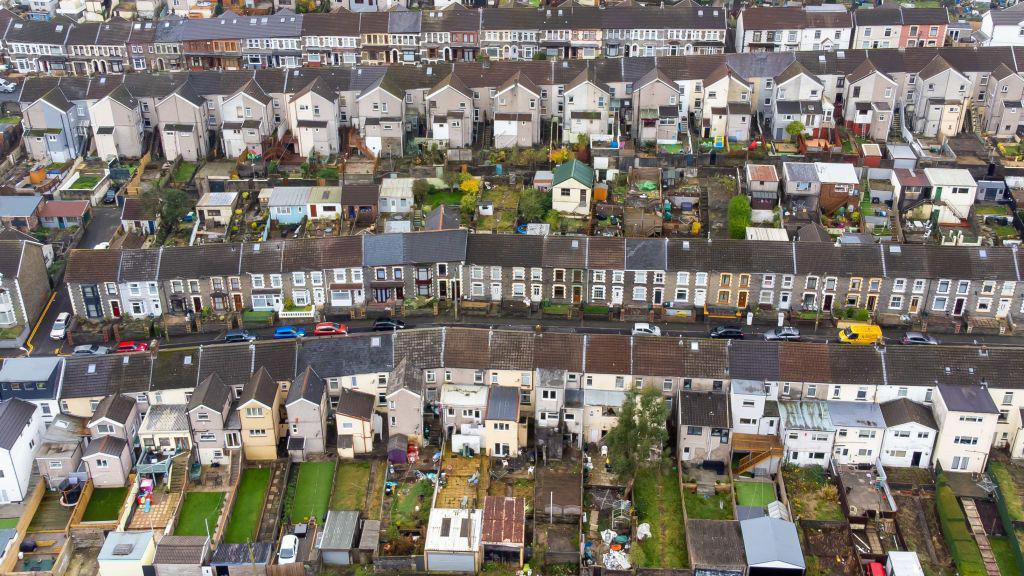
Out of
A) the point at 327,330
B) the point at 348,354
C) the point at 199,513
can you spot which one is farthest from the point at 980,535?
the point at 199,513

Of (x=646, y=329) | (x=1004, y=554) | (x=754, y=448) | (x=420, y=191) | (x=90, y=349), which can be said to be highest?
(x=420, y=191)

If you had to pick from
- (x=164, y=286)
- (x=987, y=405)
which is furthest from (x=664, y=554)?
(x=164, y=286)

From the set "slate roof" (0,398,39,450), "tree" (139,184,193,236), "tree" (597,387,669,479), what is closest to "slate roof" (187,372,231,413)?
"slate roof" (0,398,39,450)

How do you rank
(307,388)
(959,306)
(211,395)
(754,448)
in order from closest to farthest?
1. (754,448)
2. (211,395)
3. (307,388)
4. (959,306)

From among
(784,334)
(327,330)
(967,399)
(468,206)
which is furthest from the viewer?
(468,206)

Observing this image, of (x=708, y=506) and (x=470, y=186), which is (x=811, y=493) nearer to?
(x=708, y=506)

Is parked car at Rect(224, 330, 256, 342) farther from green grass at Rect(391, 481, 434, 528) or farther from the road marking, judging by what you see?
green grass at Rect(391, 481, 434, 528)
